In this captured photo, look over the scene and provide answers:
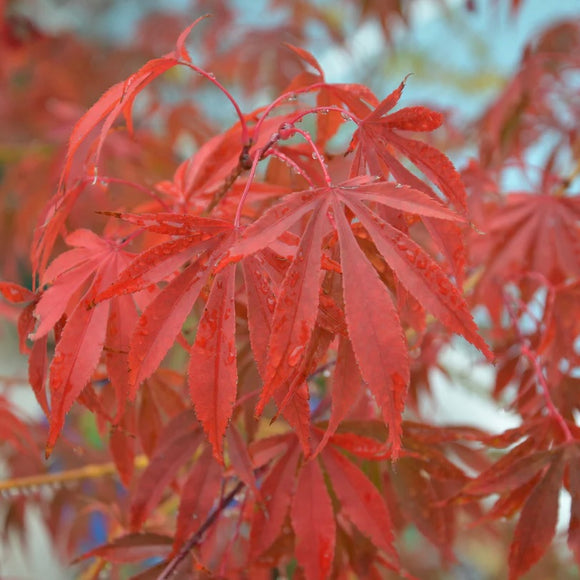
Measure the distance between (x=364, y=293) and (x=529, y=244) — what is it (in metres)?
0.32

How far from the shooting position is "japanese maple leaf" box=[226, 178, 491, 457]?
237 millimetres

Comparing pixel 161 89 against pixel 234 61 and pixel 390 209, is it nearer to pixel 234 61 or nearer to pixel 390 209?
pixel 234 61

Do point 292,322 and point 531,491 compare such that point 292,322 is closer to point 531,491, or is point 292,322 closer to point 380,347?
point 380,347

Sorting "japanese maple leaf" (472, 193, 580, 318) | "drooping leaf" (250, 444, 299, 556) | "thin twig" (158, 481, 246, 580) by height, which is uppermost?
"japanese maple leaf" (472, 193, 580, 318)

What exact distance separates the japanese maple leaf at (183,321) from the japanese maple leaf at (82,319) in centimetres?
3

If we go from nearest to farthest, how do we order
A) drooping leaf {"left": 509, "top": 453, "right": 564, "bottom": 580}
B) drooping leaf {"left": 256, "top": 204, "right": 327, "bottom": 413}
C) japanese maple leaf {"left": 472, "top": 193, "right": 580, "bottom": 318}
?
drooping leaf {"left": 256, "top": 204, "right": 327, "bottom": 413} < drooping leaf {"left": 509, "top": 453, "right": 564, "bottom": 580} < japanese maple leaf {"left": 472, "top": 193, "right": 580, "bottom": 318}

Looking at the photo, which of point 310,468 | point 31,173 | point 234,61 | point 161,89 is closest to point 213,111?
point 161,89

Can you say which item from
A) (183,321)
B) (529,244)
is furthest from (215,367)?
(529,244)

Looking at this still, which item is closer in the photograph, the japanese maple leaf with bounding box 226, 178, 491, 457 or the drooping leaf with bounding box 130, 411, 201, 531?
the japanese maple leaf with bounding box 226, 178, 491, 457

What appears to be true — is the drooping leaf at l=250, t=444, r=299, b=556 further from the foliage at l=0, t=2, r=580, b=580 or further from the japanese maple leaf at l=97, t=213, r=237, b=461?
the japanese maple leaf at l=97, t=213, r=237, b=461

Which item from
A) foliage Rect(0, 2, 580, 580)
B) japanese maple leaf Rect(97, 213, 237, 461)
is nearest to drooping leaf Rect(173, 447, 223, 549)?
foliage Rect(0, 2, 580, 580)

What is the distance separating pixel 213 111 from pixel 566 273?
1.70 meters

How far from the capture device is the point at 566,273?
50cm

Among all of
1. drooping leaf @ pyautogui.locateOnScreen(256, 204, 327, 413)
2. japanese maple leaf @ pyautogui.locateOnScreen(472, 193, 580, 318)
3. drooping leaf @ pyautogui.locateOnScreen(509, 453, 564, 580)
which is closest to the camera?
drooping leaf @ pyautogui.locateOnScreen(256, 204, 327, 413)
